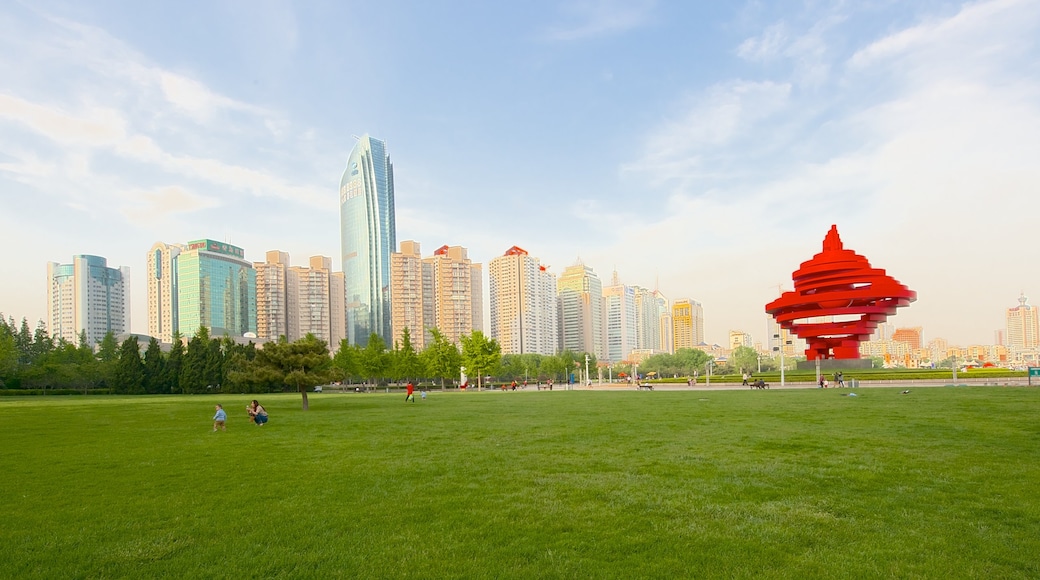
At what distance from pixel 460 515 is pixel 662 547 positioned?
2.55m

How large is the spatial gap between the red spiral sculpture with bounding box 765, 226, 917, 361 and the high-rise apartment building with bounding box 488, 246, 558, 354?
93.3 metres

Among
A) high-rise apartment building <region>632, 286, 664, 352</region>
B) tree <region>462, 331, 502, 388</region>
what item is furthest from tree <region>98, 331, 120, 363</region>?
high-rise apartment building <region>632, 286, 664, 352</region>

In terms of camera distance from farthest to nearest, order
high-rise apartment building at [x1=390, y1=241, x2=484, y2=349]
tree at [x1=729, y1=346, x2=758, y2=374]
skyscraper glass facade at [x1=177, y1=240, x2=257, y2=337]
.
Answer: high-rise apartment building at [x1=390, y1=241, x2=484, y2=349], skyscraper glass facade at [x1=177, y1=240, x2=257, y2=337], tree at [x1=729, y1=346, x2=758, y2=374]

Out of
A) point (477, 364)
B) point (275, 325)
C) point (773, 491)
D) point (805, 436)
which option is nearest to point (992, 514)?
point (773, 491)

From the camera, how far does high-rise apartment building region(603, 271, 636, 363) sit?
17962 centimetres

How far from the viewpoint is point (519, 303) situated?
15312 cm

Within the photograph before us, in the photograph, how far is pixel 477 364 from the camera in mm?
63875

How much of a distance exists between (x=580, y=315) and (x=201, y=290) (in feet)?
308

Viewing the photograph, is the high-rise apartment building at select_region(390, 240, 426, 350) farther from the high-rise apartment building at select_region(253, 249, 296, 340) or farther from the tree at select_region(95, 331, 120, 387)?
the tree at select_region(95, 331, 120, 387)

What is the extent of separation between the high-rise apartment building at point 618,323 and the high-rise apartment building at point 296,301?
74254 millimetres

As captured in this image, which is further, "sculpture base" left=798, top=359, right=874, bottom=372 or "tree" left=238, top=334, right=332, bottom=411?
"sculpture base" left=798, top=359, right=874, bottom=372

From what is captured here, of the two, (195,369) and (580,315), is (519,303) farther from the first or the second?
(195,369)

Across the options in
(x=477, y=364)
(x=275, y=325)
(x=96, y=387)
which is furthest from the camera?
(x=275, y=325)

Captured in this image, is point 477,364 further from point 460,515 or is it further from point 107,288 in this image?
point 107,288
